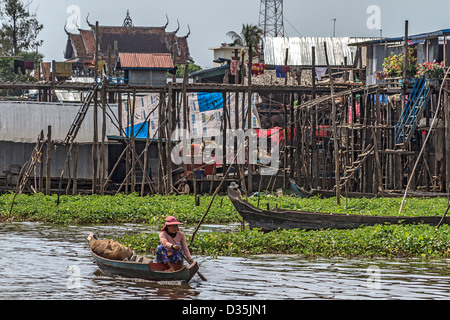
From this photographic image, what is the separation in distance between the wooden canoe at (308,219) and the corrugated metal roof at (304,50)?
25432mm

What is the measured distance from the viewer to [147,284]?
14812 mm

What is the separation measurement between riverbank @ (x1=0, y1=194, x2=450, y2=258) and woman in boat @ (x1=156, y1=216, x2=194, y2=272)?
2978 millimetres

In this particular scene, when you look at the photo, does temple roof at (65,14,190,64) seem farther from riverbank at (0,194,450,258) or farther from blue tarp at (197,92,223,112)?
riverbank at (0,194,450,258)

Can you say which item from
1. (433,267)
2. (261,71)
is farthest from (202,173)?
(433,267)

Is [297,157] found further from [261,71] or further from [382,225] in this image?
[382,225]

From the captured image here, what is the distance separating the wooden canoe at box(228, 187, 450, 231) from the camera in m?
19.6

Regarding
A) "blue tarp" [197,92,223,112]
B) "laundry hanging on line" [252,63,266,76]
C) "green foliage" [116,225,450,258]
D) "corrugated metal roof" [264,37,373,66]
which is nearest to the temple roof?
"corrugated metal roof" [264,37,373,66]

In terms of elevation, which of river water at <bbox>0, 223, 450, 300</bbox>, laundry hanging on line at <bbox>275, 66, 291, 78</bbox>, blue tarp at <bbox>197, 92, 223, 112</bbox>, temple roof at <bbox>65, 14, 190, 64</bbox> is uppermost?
temple roof at <bbox>65, 14, 190, 64</bbox>

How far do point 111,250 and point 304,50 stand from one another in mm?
32255

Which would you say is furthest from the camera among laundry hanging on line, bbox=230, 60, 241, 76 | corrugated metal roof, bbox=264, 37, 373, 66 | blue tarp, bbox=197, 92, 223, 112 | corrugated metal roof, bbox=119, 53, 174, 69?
corrugated metal roof, bbox=264, 37, 373, 66

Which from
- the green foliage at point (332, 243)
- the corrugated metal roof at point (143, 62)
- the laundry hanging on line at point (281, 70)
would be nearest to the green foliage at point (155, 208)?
the green foliage at point (332, 243)

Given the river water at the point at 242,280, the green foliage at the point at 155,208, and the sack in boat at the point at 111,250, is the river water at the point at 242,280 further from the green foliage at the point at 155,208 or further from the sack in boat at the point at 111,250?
the green foliage at the point at 155,208

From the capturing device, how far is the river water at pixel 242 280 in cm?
1373
